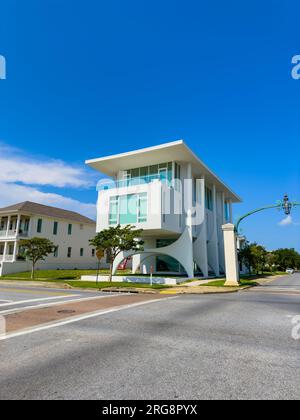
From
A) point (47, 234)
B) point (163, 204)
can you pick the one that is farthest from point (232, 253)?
point (47, 234)

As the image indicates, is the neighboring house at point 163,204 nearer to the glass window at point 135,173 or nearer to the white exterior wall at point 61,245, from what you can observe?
the glass window at point 135,173

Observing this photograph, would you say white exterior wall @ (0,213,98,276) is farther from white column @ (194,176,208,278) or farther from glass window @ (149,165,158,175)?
A: white column @ (194,176,208,278)

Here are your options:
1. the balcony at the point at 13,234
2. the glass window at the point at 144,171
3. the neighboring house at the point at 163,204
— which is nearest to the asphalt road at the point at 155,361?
the neighboring house at the point at 163,204

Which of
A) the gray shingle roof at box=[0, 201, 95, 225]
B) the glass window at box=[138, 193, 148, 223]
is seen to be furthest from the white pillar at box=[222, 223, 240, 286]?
the gray shingle roof at box=[0, 201, 95, 225]

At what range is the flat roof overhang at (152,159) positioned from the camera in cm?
2831

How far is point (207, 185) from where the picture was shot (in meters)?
39.6

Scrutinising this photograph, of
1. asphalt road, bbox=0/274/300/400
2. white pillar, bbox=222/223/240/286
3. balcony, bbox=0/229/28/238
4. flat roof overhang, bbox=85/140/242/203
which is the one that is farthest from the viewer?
balcony, bbox=0/229/28/238

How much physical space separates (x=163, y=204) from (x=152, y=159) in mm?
6582

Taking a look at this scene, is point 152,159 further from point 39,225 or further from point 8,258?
point 8,258

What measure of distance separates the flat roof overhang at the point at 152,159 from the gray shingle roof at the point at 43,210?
40.6 feet

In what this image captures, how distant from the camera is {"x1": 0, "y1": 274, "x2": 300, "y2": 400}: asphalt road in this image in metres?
3.71
